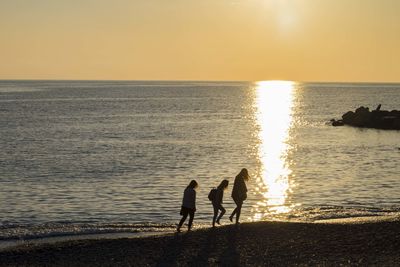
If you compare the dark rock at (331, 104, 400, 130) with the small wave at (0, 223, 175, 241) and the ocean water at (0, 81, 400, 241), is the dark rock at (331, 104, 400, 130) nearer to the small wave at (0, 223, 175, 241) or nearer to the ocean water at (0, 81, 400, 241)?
the ocean water at (0, 81, 400, 241)

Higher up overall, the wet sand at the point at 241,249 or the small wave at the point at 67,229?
the wet sand at the point at 241,249

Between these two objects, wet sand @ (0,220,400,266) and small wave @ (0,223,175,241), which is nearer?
wet sand @ (0,220,400,266)

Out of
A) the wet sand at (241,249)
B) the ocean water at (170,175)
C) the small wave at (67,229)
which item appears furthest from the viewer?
the ocean water at (170,175)

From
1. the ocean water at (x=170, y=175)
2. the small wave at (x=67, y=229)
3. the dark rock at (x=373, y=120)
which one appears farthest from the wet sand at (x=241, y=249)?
the dark rock at (x=373, y=120)

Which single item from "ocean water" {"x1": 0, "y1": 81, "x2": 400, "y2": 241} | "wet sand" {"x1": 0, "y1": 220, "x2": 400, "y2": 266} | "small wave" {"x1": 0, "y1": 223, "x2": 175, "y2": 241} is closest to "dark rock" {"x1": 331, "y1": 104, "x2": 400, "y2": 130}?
"ocean water" {"x1": 0, "y1": 81, "x2": 400, "y2": 241}

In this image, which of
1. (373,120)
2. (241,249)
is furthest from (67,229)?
(373,120)

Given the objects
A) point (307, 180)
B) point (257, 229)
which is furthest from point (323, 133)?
point (257, 229)

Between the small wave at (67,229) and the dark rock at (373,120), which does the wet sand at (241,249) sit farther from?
the dark rock at (373,120)

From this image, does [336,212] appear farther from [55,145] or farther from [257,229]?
[55,145]

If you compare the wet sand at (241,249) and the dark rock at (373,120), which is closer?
the wet sand at (241,249)

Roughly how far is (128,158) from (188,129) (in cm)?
3610

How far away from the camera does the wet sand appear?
1975 centimetres

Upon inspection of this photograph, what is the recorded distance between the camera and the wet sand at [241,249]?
19750 millimetres

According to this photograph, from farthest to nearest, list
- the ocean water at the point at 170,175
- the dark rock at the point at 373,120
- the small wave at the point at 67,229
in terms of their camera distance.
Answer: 1. the dark rock at the point at 373,120
2. the ocean water at the point at 170,175
3. the small wave at the point at 67,229
